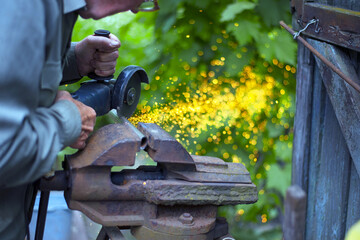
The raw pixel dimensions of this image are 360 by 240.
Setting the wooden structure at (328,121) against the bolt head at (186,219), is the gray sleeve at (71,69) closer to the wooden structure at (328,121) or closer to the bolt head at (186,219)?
the bolt head at (186,219)

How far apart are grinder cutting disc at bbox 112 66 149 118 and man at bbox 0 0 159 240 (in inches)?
14.6

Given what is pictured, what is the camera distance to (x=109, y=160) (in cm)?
177

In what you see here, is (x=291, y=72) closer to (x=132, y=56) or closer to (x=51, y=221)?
(x=132, y=56)

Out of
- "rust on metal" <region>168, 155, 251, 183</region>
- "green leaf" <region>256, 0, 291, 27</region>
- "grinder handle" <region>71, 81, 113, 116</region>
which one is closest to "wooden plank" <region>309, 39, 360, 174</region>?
"rust on metal" <region>168, 155, 251, 183</region>

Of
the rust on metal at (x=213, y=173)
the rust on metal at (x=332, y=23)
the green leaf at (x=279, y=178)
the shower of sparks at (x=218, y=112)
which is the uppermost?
the rust on metal at (x=332, y=23)

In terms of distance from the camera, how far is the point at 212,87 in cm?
370

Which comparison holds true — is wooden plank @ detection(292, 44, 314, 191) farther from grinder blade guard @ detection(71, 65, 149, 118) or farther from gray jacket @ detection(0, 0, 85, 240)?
gray jacket @ detection(0, 0, 85, 240)

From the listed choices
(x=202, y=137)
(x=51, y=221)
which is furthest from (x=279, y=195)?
(x=51, y=221)

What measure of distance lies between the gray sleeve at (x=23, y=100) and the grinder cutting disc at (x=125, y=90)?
610 mm

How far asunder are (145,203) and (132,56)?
6.59 feet

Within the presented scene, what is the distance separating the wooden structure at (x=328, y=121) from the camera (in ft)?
7.78

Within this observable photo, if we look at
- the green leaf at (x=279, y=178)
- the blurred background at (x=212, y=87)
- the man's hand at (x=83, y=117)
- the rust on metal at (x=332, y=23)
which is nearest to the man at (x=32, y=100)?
the man's hand at (x=83, y=117)

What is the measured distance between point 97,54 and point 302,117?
123 centimetres

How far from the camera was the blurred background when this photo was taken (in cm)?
357
